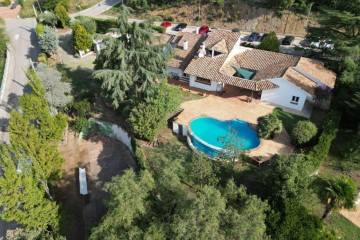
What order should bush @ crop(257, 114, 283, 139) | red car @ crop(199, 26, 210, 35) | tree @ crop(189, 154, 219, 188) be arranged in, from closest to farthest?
tree @ crop(189, 154, 219, 188)
bush @ crop(257, 114, 283, 139)
red car @ crop(199, 26, 210, 35)

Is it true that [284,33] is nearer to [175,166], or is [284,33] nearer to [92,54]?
[92,54]

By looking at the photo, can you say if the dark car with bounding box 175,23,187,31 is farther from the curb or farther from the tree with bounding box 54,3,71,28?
the curb

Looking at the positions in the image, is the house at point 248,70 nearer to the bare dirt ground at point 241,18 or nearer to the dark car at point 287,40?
the dark car at point 287,40

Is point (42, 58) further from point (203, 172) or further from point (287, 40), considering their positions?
point (287, 40)

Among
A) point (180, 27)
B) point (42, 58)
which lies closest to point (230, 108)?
point (180, 27)

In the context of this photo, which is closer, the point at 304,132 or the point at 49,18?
the point at 304,132

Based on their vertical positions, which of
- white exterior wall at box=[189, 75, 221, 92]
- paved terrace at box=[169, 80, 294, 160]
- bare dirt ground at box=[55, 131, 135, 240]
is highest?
white exterior wall at box=[189, 75, 221, 92]

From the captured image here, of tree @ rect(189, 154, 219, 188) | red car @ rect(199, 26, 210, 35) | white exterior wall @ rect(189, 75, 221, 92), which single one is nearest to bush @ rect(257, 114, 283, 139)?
tree @ rect(189, 154, 219, 188)
